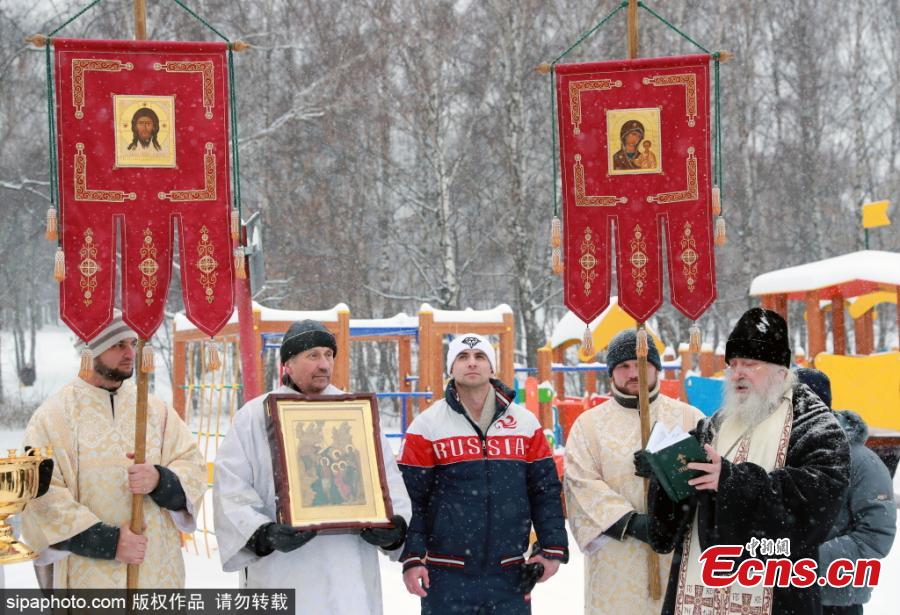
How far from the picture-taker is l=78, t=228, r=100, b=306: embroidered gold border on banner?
4.29 meters

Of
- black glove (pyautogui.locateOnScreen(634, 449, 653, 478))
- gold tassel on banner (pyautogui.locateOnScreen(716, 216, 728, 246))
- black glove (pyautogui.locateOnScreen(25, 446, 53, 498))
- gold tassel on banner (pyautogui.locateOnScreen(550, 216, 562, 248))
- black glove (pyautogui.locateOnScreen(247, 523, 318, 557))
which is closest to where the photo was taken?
black glove (pyautogui.locateOnScreen(247, 523, 318, 557))

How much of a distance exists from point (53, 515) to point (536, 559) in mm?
2040

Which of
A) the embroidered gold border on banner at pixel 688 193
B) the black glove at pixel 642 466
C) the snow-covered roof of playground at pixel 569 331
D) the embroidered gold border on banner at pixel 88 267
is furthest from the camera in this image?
the snow-covered roof of playground at pixel 569 331

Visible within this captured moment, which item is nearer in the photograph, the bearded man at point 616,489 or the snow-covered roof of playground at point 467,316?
the bearded man at point 616,489

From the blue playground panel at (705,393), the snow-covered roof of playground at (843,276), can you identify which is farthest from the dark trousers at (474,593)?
the snow-covered roof of playground at (843,276)

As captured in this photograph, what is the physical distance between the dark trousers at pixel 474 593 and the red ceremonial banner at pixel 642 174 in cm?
145

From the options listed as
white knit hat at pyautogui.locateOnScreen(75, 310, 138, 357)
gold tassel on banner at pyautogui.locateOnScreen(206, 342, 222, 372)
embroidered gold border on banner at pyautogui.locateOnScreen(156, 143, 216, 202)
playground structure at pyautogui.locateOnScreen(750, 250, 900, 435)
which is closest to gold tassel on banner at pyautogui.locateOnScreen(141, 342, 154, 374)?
white knit hat at pyautogui.locateOnScreen(75, 310, 138, 357)

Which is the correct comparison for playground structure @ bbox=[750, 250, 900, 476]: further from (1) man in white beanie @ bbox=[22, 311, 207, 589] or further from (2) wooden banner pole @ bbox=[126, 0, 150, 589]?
(2) wooden banner pole @ bbox=[126, 0, 150, 589]

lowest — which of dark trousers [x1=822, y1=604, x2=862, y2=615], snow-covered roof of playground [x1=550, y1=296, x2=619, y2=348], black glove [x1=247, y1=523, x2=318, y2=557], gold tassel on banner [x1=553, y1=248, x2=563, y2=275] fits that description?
dark trousers [x1=822, y1=604, x2=862, y2=615]

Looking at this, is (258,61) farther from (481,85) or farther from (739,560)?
(739,560)

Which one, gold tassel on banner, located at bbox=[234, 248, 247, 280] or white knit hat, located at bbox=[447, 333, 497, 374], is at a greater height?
gold tassel on banner, located at bbox=[234, 248, 247, 280]

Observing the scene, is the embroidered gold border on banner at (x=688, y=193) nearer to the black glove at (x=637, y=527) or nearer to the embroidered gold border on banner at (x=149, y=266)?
the black glove at (x=637, y=527)

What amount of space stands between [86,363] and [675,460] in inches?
99.4

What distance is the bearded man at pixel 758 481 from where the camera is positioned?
3391mm
